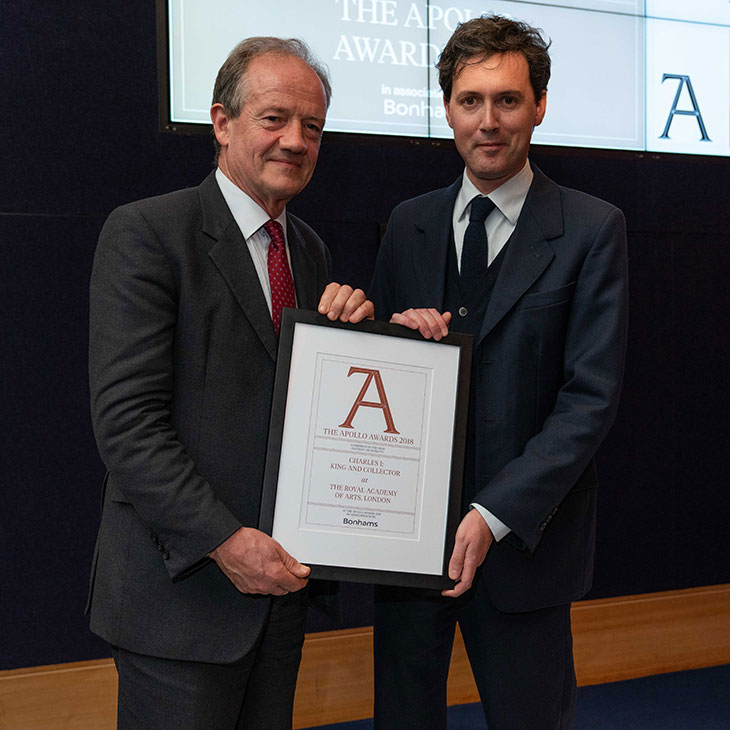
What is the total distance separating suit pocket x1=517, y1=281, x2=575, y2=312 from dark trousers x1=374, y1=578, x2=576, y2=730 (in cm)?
56

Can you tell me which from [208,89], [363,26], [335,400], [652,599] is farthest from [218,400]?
[652,599]

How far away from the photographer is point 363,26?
2893 mm

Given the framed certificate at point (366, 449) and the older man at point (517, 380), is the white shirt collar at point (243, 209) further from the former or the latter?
the older man at point (517, 380)

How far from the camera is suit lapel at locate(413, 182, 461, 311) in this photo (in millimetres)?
1736

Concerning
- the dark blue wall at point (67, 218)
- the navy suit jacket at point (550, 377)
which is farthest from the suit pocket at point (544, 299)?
the dark blue wall at point (67, 218)

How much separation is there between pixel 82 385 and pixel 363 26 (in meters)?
1.53

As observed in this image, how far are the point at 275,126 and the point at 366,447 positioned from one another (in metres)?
0.58

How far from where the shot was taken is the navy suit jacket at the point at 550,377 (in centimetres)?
159

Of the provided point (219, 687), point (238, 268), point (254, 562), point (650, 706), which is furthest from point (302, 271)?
point (650, 706)

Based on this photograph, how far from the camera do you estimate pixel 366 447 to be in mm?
1470

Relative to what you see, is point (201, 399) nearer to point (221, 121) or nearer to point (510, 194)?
point (221, 121)

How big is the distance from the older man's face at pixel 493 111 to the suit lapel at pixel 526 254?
107 mm

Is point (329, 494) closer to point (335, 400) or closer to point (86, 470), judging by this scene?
point (335, 400)

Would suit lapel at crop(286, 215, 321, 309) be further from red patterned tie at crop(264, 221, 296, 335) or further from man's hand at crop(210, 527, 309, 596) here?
man's hand at crop(210, 527, 309, 596)
